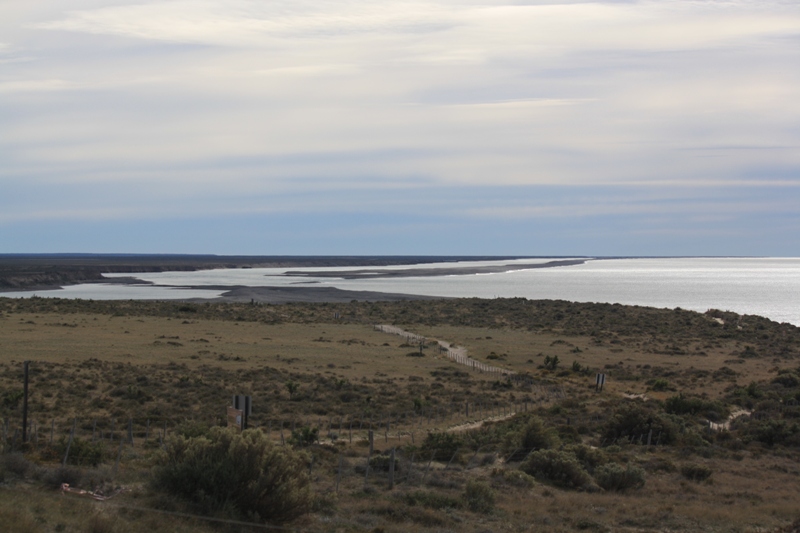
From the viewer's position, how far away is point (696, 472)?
18.6 meters

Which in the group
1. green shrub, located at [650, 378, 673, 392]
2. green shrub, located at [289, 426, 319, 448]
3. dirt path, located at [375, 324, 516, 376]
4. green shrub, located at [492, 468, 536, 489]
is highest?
green shrub, located at [492, 468, 536, 489]

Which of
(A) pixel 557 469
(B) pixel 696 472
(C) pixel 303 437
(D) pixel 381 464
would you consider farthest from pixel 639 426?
(C) pixel 303 437

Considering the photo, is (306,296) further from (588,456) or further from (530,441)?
(588,456)

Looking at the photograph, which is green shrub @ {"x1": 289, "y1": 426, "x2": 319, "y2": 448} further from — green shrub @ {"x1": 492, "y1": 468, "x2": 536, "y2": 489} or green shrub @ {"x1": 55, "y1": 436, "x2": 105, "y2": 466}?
green shrub @ {"x1": 55, "y1": 436, "x2": 105, "y2": 466}

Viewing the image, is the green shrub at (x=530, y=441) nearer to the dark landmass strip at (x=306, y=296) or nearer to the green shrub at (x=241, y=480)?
the green shrub at (x=241, y=480)

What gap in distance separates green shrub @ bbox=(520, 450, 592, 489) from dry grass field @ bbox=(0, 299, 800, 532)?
1.8 inches

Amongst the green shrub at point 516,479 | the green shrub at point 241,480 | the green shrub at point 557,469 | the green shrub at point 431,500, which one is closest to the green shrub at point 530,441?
the green shrub at point 557,469

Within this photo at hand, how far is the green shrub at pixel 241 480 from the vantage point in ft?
37.7

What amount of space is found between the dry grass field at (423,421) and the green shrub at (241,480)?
0.24 m

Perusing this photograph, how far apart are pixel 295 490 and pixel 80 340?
133 feet

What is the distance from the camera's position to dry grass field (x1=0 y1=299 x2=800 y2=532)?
42.8ft

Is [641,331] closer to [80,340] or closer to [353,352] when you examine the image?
[353,352]

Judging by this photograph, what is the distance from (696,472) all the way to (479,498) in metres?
7.42

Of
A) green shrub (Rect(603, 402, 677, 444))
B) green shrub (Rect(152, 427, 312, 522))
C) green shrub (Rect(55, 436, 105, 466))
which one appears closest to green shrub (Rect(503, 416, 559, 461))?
green shrub (Rect(603, 402, 677, 444))
